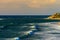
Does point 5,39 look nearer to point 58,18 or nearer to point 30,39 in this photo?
point 30,39

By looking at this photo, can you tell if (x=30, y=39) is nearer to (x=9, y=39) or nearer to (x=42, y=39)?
(x=42, y=39)

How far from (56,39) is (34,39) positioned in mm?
695

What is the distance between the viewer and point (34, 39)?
5707 mm

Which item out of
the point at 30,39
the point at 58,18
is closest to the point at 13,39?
the point at 30,39

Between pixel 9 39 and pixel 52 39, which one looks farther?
pixel 9 39

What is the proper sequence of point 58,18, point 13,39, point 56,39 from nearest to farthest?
point 56,39 → point 13,39 → point 58,18

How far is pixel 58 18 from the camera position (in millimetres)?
17578

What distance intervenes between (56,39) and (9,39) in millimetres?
1579

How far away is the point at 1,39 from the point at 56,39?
1.80 meters

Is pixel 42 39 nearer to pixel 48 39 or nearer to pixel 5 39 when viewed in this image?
pixel 48 39

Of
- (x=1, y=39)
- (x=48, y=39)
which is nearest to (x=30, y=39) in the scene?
(x=48, y=39)

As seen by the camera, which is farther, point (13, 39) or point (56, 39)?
point (13, 39)

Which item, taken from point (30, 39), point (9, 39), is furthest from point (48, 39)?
point (9, 39)

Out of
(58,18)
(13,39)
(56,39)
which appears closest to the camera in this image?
(56,39)
